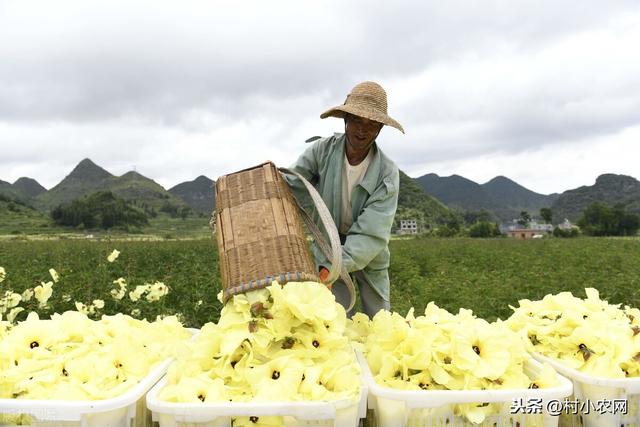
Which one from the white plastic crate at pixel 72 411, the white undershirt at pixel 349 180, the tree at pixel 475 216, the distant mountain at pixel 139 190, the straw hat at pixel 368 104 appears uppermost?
the distant mountain at pixel 139 190

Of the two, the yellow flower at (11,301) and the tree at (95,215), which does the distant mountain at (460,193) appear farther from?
the yellow flower at (11,301)

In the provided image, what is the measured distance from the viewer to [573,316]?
197cm

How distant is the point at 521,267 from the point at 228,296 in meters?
12.8

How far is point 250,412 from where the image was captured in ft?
4.49

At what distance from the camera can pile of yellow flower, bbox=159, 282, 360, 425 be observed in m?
1.44

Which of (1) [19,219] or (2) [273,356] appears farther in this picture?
(1) [19,219]

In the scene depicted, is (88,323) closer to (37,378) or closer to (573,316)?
(37,378)

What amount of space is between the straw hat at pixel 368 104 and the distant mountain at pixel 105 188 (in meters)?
114

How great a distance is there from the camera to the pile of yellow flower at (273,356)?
1.44 metres

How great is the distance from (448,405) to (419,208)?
86.2 m

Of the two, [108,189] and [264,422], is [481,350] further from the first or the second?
[108,189]

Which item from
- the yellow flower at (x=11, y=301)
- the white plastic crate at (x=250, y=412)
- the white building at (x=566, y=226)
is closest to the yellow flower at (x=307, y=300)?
the white plastic crate at (x=250, y=412)

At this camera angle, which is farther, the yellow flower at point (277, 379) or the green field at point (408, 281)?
the green field at point (408, 281)

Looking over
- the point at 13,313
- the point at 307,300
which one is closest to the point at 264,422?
the point at 307,300
